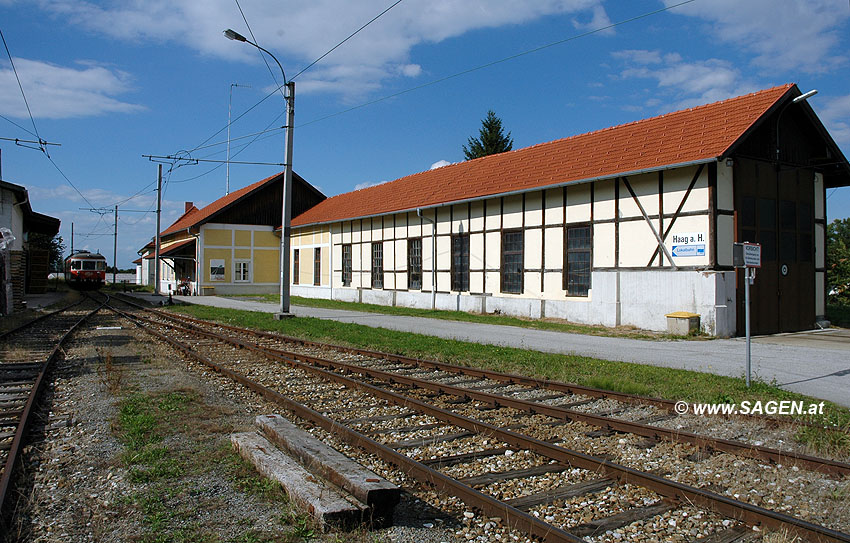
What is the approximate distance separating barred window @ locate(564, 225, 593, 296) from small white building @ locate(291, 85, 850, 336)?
0.13ft

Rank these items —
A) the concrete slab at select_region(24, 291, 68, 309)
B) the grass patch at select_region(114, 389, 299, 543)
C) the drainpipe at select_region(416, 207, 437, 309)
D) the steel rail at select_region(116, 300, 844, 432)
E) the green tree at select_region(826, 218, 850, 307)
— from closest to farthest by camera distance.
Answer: the grass patch at select_region(114, 389, 299, 543) < the steel rail at select_region(116, 300, 844, 432) < the drainpipe at select_region(416, 207, 437, 309) < the green tree at select_region(826, 218, 850, 307) < the concrete slab at select_region(24, 291, 68, 309)

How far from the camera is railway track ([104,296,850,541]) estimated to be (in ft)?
13.5

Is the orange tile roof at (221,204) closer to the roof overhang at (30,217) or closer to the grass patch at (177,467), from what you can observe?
the roof overhang at (30,217)

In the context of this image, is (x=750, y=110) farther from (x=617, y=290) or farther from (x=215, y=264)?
(x=215, y=264)

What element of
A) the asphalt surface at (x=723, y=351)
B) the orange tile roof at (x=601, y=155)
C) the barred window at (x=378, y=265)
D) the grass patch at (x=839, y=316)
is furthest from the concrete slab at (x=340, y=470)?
the barred window at (x=378, y=265)

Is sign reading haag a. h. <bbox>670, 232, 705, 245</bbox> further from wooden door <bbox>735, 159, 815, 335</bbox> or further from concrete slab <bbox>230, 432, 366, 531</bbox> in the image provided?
concrete slab <bbox>230, 432, 366, 531</bbox>

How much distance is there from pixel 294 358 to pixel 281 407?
13.2 ft

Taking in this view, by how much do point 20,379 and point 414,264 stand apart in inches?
736

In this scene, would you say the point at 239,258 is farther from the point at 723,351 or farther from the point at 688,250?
the point at 723,351

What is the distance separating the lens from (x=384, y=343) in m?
13.6

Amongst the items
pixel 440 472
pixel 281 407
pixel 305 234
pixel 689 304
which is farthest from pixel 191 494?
pixel 305 234

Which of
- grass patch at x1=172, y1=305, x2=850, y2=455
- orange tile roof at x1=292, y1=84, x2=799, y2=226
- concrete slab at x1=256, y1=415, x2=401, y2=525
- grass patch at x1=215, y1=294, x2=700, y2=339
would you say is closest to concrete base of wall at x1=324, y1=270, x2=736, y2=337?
grass patch at x1=215, y1=294, x2=700, y2=339

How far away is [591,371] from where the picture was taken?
972 cm

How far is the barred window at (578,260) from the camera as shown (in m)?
18.8
